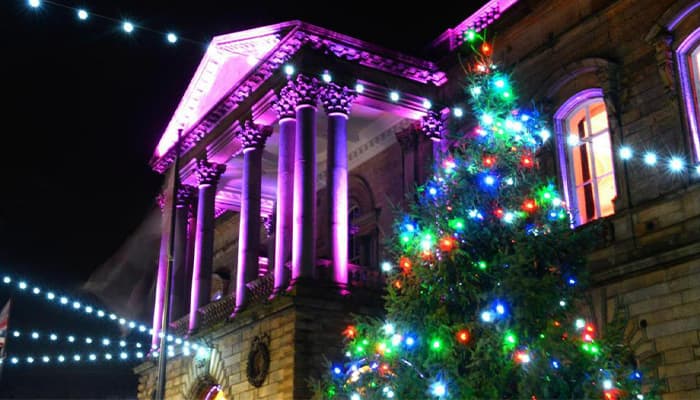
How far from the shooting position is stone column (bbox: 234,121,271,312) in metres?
22.2

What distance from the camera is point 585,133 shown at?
62.3 feet

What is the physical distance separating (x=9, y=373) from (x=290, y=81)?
951 inches

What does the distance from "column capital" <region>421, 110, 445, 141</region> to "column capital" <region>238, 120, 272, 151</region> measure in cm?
464

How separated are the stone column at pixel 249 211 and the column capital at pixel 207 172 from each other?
9.17 feet

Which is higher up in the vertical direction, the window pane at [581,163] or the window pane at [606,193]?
the window pane at [581,163]

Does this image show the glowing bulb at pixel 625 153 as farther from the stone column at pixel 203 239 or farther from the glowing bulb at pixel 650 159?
the stone column at pixel 203 239

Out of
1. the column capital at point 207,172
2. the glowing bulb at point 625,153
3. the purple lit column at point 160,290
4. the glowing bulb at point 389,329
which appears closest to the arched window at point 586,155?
the glowing bulb at point 625,153

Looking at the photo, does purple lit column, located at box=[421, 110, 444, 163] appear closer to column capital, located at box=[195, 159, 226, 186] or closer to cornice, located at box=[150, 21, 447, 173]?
cornice, located at box=[150, 21, 447, 173]

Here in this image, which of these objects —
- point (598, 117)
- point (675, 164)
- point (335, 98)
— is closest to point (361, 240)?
point (335, 98)

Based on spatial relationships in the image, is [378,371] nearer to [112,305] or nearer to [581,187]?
[581,187]

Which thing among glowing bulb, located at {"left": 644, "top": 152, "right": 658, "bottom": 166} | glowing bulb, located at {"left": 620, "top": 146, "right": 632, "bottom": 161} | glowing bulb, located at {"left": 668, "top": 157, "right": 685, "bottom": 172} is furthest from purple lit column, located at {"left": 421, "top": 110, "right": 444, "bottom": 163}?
glowing bulb, located at {"left": 668, "top": 157, "right": 685, "bottom": 172}

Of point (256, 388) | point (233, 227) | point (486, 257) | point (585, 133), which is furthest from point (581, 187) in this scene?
point (233, 227)

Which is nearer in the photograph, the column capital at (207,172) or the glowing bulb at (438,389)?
the glowing bulb at (438,389)

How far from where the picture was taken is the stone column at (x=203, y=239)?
25.0m
